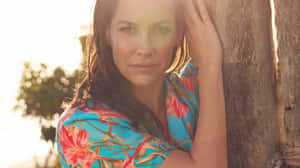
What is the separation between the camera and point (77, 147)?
1.97 metres

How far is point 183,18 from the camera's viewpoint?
2.21 meters

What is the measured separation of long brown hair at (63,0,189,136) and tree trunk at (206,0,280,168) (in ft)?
1.50

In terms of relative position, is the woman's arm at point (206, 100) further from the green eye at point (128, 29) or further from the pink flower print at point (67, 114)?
the pink flower print at point (67, 114)

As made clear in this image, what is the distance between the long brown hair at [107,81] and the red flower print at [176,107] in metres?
0.13

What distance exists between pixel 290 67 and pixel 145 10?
34.5 inches

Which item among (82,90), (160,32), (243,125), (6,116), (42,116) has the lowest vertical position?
(6,116)

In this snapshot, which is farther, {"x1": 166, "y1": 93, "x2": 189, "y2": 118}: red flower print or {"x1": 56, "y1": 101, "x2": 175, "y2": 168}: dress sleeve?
{"x1": 166, "y1": 93, "x2": 189, "y2": 118}: red flower print

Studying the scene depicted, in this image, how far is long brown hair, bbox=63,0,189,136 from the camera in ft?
7.18

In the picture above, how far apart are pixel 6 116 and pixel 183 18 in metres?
51.7

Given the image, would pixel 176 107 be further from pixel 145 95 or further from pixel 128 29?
pixel 128 29

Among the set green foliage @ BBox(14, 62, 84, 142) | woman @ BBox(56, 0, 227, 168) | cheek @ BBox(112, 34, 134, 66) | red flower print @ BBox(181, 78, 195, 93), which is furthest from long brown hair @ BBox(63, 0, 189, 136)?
green foliage @ BBox(14, 62, 84, 142)

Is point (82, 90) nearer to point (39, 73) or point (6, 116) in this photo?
point (39, 73)

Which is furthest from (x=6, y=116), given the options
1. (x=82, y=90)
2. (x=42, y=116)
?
(x=82, y=90)

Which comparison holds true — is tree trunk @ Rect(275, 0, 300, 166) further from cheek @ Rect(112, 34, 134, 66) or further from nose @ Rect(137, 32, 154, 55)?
cheek @ Rect(112, 34, 134, 66)
